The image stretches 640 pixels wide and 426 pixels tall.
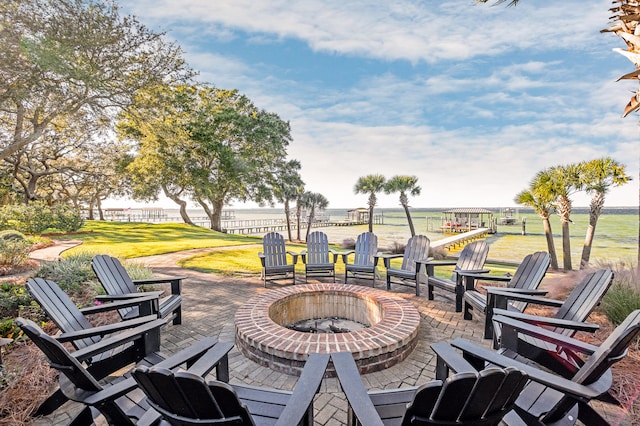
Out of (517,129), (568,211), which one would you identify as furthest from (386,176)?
(568,211)

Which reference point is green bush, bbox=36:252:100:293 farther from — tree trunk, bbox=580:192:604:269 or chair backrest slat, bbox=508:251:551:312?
tree trunk, bbox=580:192:604:269

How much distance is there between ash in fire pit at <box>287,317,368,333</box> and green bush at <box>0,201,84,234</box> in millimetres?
13609

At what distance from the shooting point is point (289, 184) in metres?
23.1

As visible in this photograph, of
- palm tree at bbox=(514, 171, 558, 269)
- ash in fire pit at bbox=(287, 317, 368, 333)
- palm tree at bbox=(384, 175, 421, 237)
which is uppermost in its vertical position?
palm tree at bbox=(384, 175, 421, 237)

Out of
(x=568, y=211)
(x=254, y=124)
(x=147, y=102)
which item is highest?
(x=254, y=124)

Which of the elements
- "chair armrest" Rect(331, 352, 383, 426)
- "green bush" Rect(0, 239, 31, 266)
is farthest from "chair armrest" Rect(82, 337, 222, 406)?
"green bush" Rect(0, 239, 31, 266)

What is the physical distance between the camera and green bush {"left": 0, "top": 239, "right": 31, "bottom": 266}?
646 centimetres

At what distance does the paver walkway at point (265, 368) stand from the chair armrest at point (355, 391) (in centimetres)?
65

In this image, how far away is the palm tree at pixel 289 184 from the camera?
2267 centimetres

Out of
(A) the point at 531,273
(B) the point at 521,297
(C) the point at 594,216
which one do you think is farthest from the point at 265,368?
(C) the point at 594,216

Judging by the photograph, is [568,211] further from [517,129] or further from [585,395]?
[585,395]

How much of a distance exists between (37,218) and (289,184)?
49.7 feet

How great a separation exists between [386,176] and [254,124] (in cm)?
1040

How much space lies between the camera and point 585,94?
9.31 metres
